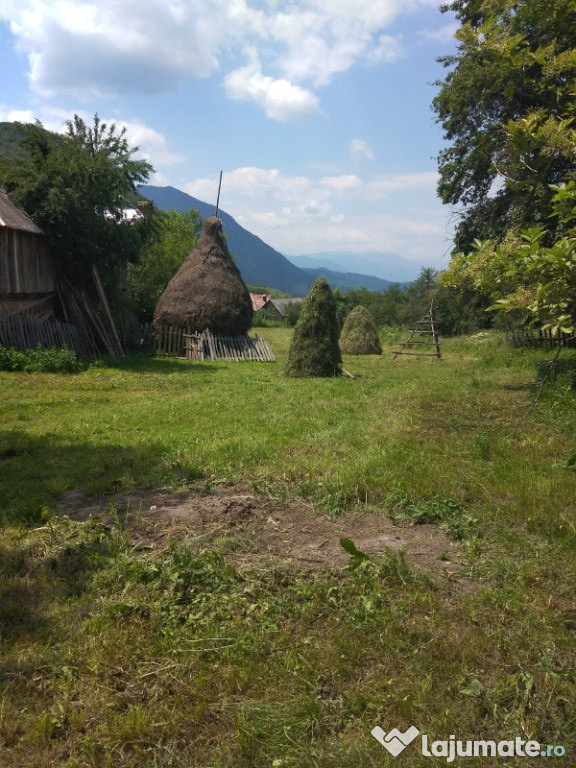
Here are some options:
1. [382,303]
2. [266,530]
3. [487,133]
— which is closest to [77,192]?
[487,133]

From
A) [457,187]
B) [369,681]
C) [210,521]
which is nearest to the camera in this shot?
[369,681]

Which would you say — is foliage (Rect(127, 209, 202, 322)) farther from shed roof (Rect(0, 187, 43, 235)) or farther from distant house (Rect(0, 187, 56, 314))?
shed roof (Rect(0, 187, 43, 235))

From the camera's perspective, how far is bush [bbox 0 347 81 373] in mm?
11734

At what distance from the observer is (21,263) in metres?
13.8

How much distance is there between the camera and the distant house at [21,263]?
13117 mm

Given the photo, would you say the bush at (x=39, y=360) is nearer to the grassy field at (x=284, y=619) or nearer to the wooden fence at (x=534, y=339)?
the grassy field at (x=284, y=619)

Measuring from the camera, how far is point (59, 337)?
14531 mm

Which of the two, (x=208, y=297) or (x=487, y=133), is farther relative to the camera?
(x=208, y=297)

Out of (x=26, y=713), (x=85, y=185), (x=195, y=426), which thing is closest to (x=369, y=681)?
(x=26, y=713)

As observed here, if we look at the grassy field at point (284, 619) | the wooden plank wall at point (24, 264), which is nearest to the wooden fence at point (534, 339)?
the grassy field at point (284, 619)

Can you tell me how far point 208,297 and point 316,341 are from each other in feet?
23.2

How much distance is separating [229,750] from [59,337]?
14125mm

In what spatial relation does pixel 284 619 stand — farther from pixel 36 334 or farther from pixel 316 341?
pixel 36 334

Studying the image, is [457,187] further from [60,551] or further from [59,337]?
[60,551]
